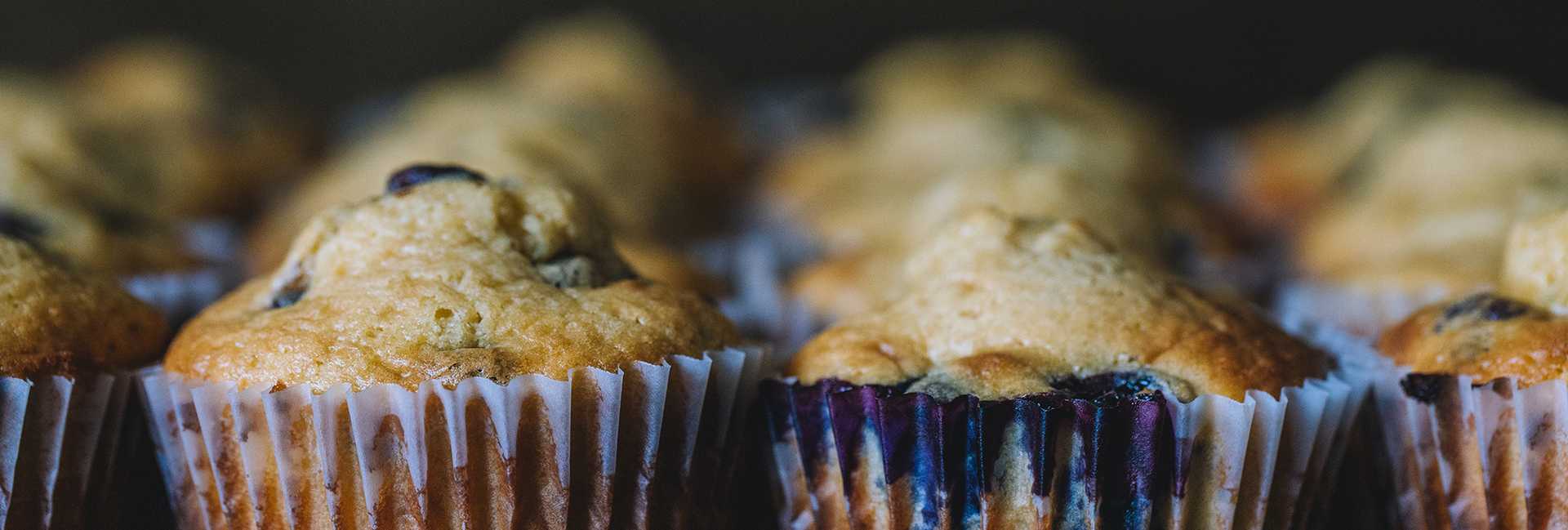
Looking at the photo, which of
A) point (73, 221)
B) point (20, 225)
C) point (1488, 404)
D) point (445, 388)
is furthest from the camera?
point (73, 221)

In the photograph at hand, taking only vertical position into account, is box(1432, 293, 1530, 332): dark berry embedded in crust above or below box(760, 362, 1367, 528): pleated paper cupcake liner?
above

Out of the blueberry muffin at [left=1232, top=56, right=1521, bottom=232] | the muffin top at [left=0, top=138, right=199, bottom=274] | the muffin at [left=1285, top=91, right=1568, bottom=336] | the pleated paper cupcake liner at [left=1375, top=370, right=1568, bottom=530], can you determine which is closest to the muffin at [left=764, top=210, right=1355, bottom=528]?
the pleated paper cupcake liner at [left=1375, top=370, right=1568, bottom=530]

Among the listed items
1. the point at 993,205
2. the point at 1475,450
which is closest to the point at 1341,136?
the point at 993,205

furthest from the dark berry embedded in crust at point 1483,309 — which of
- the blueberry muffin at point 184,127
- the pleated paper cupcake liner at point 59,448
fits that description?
the blueberry muffin at point 184,127

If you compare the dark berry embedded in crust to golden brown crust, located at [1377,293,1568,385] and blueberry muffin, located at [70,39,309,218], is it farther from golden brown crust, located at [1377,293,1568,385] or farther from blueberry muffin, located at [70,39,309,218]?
blueberry muffin, located at [70,39,309,218]

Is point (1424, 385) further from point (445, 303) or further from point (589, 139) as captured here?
point (589, 139)

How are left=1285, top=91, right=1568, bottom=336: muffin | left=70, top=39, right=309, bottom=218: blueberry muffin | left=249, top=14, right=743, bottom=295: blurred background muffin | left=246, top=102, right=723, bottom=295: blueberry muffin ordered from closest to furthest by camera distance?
left=1285, top=91, right=1568, bottom=336: muffin, left=246, top=102, right=723, bottom=295: blueberry muffin, left=249, top=14, right=743, bottom=295: blurred background muffin, left=70, top=39, right=309, bottom=218: blueberry muffin
